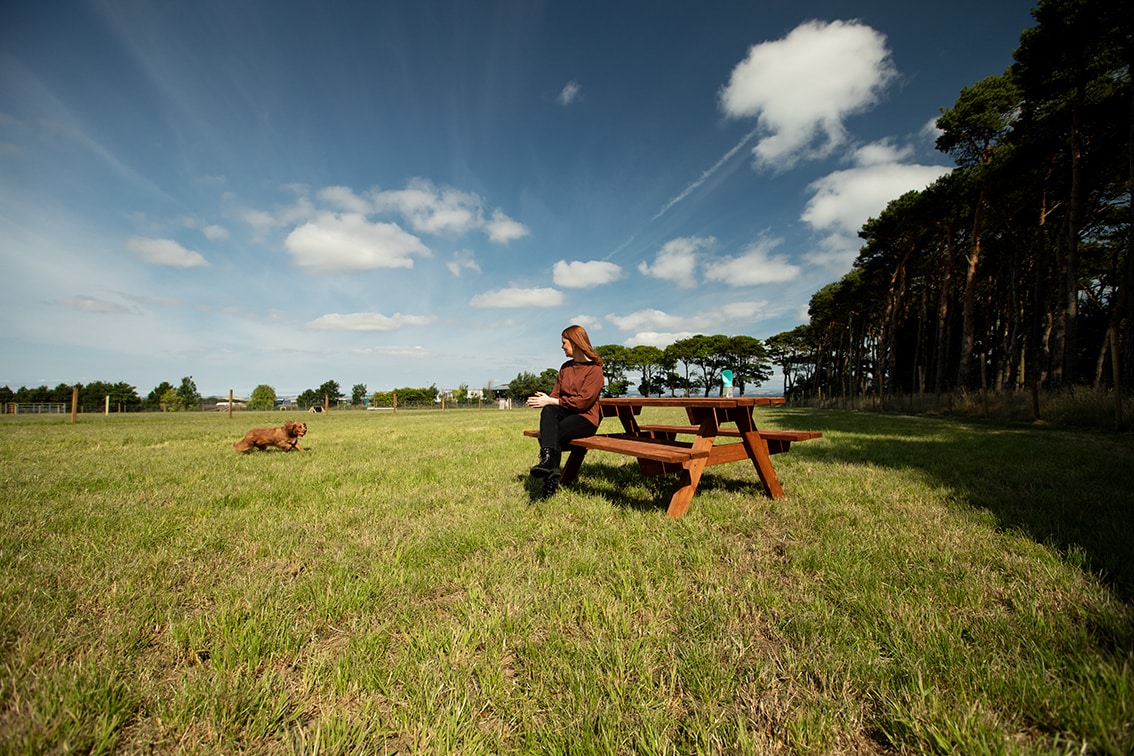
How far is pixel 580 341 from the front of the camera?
4633 mm

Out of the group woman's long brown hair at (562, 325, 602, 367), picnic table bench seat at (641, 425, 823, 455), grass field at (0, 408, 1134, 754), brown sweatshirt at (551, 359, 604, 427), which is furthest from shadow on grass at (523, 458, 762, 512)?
woman's long brown hair at (562, 325, 602, 367)

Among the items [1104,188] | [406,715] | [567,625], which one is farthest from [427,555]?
[1104,188]

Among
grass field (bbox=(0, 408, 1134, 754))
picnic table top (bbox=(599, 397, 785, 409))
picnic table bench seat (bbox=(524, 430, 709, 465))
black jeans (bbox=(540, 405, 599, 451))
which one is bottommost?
grass field (bbox=(0, 408, 1134, 754))

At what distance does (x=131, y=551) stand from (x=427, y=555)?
6.22 ft

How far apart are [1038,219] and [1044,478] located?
70.0 feet

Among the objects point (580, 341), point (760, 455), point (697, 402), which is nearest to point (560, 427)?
point (580, 341)

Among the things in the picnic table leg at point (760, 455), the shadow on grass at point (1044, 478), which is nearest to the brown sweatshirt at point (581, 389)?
the picnic table leg at point (760, 455)

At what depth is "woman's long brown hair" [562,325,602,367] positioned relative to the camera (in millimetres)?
4633

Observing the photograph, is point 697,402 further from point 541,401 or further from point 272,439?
point 272,439

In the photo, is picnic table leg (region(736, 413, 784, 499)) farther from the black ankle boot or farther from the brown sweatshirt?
the black ankle boot

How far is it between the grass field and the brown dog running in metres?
4.20

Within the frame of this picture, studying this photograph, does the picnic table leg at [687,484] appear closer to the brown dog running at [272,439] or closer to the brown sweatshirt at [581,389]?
the brown sweatshirt at [581,389]

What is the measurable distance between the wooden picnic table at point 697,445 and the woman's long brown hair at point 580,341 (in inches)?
23.3

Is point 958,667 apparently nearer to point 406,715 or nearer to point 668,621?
point 668,621
